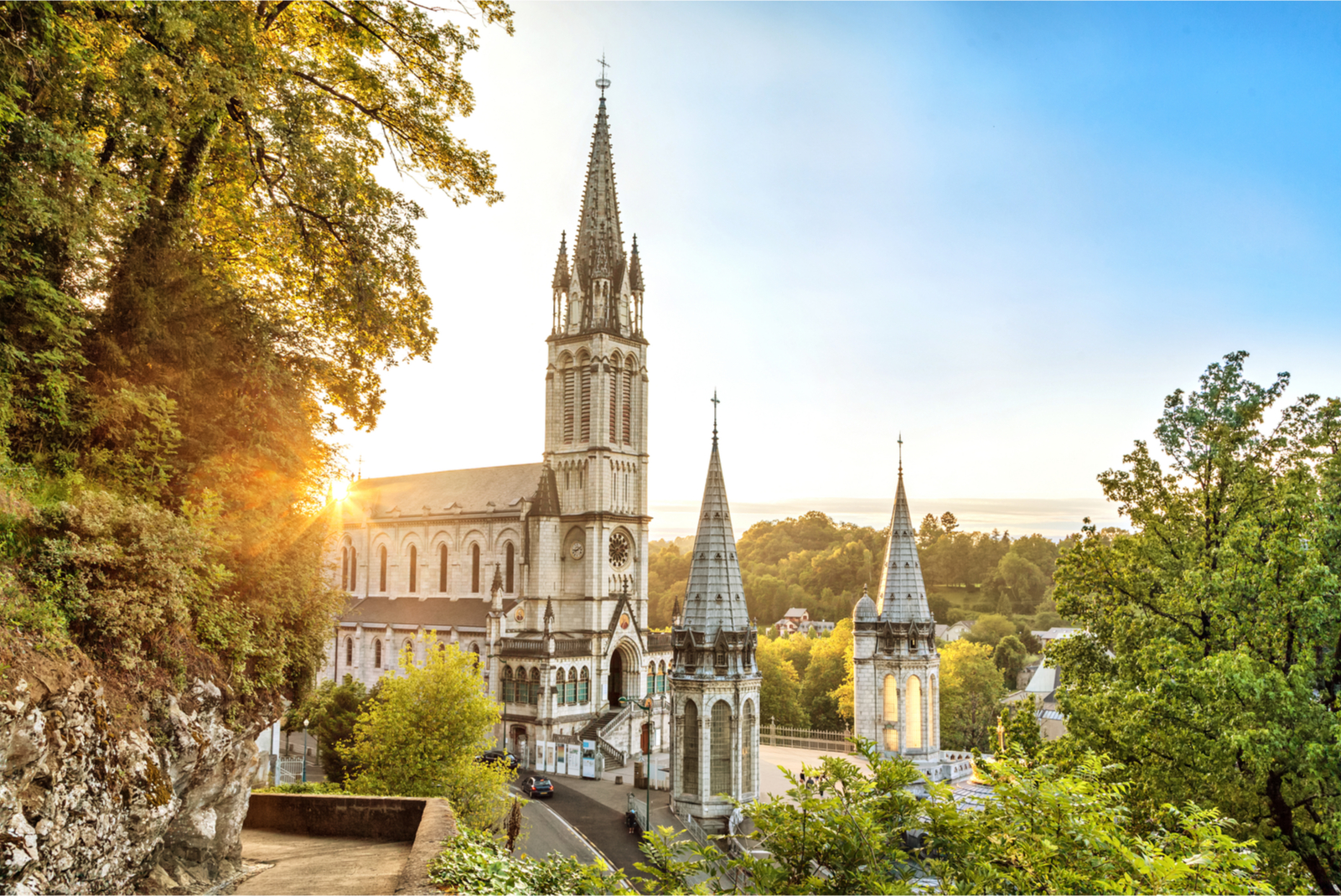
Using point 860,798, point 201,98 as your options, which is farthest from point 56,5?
point 860,798

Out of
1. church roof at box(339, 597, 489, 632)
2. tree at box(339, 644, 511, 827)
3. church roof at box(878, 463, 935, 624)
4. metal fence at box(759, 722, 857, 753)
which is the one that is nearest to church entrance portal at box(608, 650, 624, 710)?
church roof at box(339, 597, 489, 632)

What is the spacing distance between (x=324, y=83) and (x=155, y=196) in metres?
3.11

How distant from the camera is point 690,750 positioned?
1200 inches

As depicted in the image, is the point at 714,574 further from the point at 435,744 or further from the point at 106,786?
the point at 106,786

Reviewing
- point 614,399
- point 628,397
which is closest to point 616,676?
point 614,399

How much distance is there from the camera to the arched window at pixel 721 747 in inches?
1193

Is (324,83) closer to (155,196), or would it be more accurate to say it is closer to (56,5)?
(155,196)

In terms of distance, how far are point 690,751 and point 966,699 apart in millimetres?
35123

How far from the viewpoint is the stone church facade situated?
51594mm

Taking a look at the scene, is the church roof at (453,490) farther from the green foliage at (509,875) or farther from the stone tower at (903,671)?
the green foliage at (509,875)

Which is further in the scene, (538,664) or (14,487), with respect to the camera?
(538,664)

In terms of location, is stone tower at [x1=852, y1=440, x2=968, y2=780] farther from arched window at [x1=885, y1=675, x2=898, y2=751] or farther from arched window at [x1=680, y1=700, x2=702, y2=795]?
arched window at [x1=680, y1=700, x2=702, y2=795]

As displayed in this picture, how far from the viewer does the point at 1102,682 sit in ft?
58.4

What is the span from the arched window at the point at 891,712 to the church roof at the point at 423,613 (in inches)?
1101
